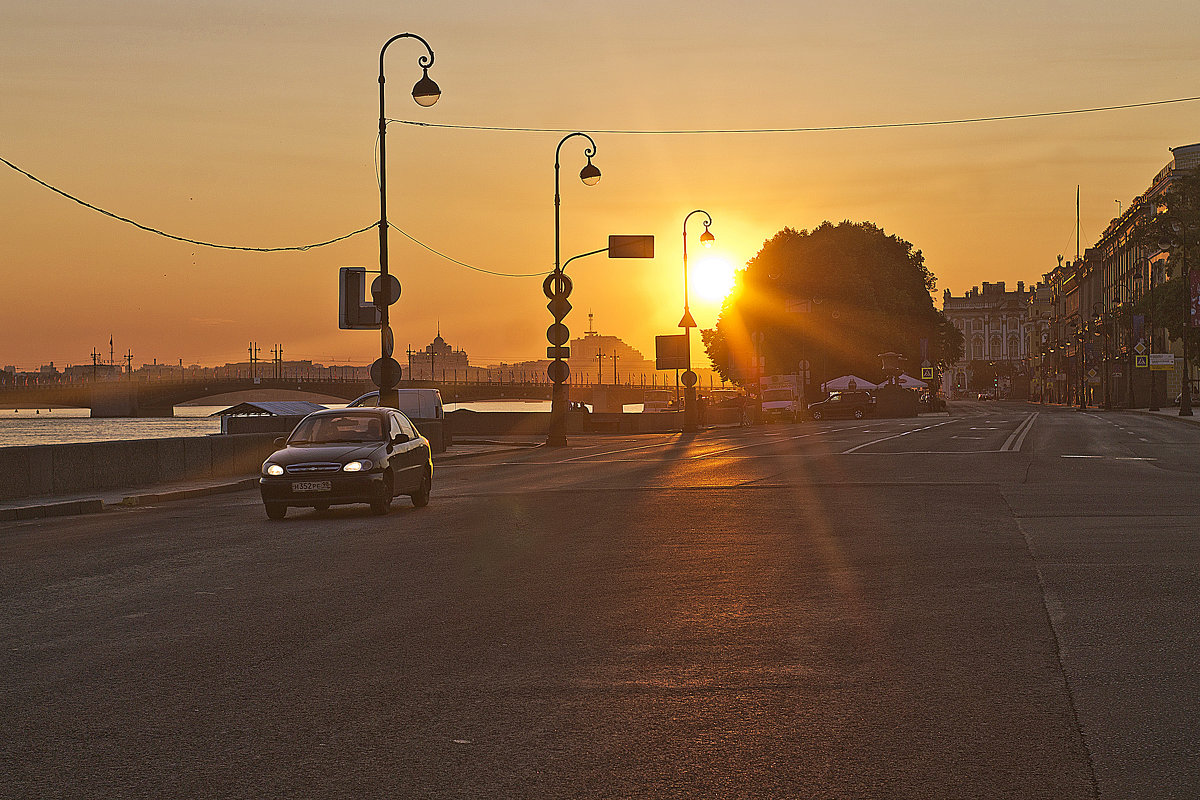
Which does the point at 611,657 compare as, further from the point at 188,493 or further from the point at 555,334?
the point at 555,334

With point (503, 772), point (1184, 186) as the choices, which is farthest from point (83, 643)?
point (1184, 186)

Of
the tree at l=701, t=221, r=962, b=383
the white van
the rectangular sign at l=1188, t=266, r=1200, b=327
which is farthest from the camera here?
the tree at l=701, t=221, r=962, b=383

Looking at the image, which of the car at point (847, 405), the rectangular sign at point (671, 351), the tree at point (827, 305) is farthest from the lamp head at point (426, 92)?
the tree at point (827, 305)

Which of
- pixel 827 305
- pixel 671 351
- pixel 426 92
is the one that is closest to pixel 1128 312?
pixel 827 305

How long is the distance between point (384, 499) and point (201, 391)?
422 feet

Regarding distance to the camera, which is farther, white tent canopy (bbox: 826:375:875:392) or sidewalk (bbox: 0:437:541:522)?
white tent canopy (bbox: 826:375:875:392)

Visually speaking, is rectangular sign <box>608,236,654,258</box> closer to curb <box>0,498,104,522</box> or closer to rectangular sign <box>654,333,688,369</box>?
rectangular sign <box>654,333,688,369</box>

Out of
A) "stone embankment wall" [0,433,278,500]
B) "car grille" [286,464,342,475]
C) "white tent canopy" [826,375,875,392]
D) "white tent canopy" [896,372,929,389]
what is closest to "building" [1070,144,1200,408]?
"white tent canopy" [896,372,929,389]

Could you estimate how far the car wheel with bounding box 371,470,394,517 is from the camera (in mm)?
16878

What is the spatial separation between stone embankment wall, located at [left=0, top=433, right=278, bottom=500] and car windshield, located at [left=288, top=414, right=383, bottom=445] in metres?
0.54

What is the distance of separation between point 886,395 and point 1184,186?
27.0 meters

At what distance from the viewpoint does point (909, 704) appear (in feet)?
20.4

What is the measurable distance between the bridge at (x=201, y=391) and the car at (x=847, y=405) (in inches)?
2142

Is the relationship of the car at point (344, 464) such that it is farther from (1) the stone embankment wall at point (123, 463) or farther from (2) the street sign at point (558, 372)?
(2) the street sign at point (558, 372)
